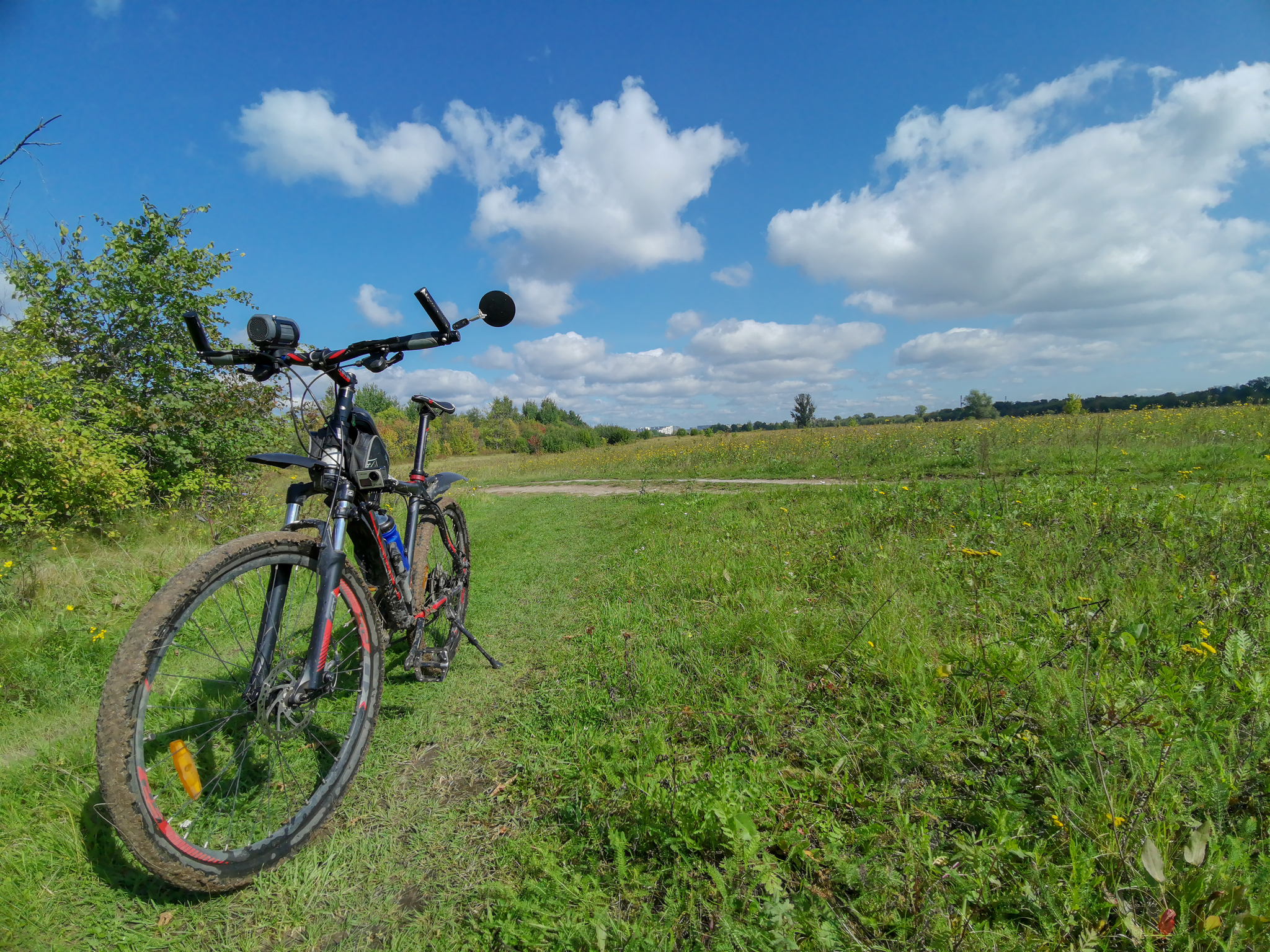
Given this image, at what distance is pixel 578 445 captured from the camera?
2635 inches

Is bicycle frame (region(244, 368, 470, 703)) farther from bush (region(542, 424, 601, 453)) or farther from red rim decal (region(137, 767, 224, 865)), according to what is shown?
bush (region(542, 424, 601, 453))

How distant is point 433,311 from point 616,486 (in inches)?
506

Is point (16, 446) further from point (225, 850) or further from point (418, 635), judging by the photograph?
point (225, 850)

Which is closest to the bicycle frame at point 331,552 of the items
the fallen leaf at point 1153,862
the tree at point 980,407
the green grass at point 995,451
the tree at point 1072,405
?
the fallen leaf at point 1153,862

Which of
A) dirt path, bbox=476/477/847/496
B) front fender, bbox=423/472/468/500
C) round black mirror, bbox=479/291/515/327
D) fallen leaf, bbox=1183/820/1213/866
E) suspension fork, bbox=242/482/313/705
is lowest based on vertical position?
fallen leaf, bbox=1183/820/1213/866

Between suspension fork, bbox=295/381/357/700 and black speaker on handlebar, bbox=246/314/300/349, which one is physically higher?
black speaker on handlebar, bbox=246/314/300/349

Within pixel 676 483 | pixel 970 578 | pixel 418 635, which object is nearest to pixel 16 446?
pixel 418 635

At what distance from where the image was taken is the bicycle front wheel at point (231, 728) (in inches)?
62.1

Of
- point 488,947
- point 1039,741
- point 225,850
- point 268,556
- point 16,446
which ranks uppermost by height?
point 16,446

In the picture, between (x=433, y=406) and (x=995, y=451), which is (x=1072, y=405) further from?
(x=433, y=406)

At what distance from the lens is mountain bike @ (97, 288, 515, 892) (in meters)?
1.62

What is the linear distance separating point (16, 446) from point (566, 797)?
7086 mm

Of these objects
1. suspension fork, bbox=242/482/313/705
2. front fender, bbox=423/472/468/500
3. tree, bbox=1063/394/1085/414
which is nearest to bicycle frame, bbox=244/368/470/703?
suspension fork, bbox=242/482/313/705

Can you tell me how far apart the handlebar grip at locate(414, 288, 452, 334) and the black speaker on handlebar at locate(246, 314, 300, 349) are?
23.7 inches
